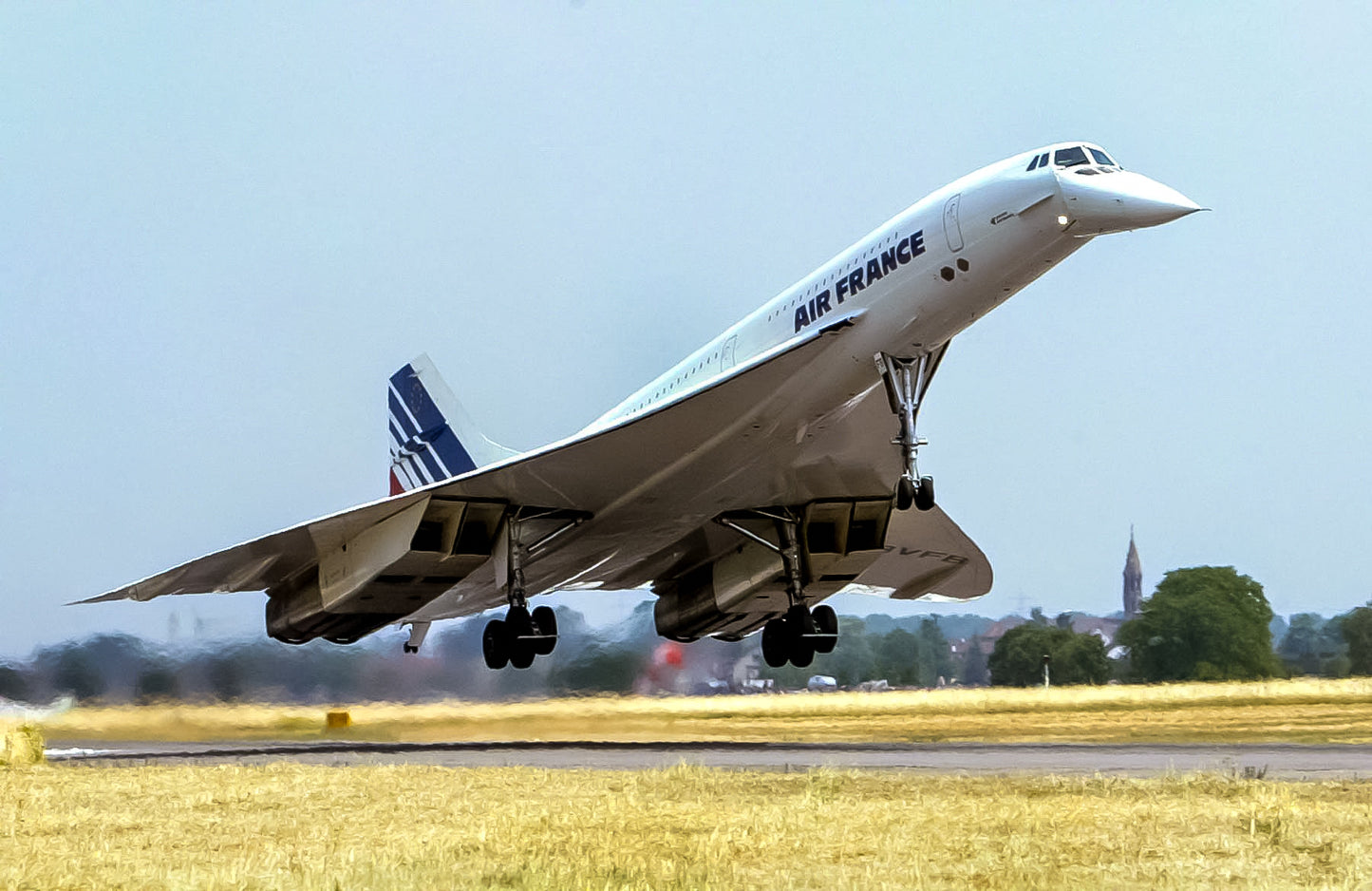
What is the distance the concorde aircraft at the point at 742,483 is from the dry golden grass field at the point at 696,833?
13.4ft

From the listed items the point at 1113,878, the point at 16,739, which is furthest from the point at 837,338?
the point at 16,739

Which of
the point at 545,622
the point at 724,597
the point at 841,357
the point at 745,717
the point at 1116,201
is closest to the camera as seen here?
the point at 1116,201

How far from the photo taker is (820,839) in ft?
22.9

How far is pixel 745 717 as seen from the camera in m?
Result: 19.2

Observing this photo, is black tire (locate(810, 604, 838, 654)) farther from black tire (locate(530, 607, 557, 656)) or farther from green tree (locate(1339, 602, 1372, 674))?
green tree (locate(1339, 602, 1372, 674))

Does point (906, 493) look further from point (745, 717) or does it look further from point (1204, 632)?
point (1204, 632)

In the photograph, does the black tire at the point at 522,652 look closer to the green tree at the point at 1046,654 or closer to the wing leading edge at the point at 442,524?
the wing leading edge at the point at 442,524

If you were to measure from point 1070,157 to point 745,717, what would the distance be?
10.1 metres

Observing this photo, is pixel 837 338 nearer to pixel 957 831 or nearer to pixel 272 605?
pixel 957 831

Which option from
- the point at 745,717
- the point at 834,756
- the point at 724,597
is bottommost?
the point at 834,756

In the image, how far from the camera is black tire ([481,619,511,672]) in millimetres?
16031

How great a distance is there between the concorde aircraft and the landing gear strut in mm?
25

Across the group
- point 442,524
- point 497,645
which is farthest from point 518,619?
point 442,524

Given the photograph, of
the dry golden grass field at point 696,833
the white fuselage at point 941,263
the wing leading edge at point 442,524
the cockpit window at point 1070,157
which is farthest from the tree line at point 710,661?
the cockpit window at point 1070,157
